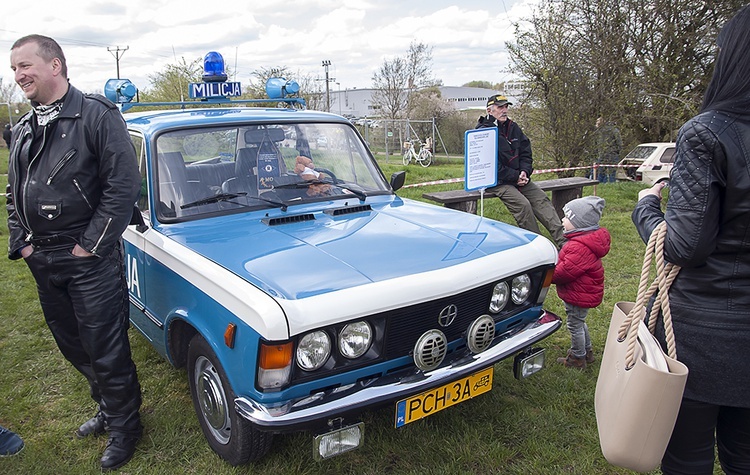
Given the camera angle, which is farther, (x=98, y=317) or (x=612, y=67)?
(x=612, y=67)

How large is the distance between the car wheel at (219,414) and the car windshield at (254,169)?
940 mm

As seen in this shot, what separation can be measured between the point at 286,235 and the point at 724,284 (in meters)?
2.11

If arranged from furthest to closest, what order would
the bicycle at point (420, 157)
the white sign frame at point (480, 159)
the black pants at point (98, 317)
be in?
1. the bicycle at point (420, 157)
2. the white sign frame at point (480, 159)
3. the black pants at point (98, 317)

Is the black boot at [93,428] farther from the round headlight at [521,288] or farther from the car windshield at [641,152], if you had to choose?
the car windshield at [641,152]

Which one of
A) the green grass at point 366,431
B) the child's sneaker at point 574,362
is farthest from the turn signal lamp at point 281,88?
the child's sneaker at point 574,362

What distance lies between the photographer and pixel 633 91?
12758mm

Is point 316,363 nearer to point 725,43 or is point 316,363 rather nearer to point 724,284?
point 724,284

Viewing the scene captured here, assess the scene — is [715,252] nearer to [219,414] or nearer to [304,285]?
[304,285]

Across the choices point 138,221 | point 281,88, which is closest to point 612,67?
point 281,88

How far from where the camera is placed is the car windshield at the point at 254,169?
3471 mm

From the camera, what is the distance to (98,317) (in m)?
2.90

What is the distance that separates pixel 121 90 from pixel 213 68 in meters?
0.84

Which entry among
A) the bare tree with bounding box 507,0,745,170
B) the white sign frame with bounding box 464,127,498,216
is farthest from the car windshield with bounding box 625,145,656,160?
the white sign frame with bounding box 464,127,498,216

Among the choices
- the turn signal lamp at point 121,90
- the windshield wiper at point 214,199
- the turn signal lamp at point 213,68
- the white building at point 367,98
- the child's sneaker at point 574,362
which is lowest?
the child's sneaker at point 574,362
